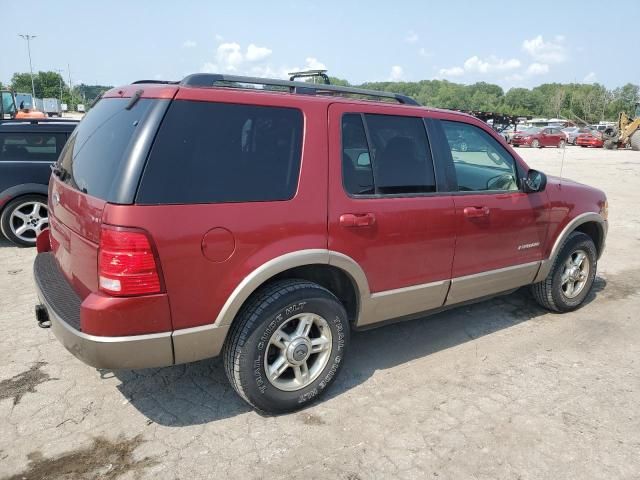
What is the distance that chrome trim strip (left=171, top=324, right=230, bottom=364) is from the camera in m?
2.61

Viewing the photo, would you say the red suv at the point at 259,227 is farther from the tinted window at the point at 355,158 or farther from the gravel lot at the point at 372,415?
the gravel lot at the point at 372,415

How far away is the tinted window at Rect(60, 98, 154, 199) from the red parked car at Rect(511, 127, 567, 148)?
3222 centimetres

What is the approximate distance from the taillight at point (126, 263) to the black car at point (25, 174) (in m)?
4.57

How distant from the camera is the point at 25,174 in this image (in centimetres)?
639

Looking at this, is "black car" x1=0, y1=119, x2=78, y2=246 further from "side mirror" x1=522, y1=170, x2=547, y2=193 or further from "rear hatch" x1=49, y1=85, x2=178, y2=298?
"side mirror" x1=522, y1=170, x2=547, y2=193

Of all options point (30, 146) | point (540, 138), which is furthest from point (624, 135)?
point (30, 146)

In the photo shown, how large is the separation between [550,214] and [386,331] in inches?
67.8

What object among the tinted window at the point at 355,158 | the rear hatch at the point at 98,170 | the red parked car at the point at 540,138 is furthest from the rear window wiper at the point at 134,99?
the red parked car at the point at 540,138

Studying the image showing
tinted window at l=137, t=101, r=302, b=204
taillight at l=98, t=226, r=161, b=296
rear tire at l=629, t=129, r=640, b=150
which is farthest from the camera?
rear tire at l=629, t=129, r=640, b=150

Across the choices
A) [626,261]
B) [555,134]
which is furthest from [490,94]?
[626,261]

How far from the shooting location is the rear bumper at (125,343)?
249cm

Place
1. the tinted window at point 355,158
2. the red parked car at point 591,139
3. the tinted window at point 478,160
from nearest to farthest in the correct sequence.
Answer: the tinted window at point 355,158, the tinted window at point 478,160, the red parked car at point 591,139

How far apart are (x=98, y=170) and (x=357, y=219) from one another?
58.5 inches

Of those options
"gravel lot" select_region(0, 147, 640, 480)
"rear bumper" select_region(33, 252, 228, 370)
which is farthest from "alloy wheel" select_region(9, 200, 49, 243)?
"rear bumper" select_region(33, 252, 228, 370)
